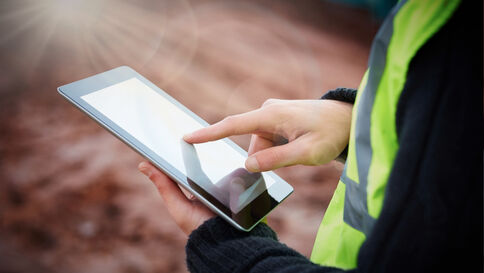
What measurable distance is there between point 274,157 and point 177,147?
10.5 inches

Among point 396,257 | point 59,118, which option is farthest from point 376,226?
point 59,118

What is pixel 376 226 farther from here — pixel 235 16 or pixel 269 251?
pixel 235 16

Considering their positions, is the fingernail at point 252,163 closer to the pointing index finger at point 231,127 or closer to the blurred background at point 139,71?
the pointing index finger at point 231,127

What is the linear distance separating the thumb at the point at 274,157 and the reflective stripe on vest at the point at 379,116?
229 millimetres

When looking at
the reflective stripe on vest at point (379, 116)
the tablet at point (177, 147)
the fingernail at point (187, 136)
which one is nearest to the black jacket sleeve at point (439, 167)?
the reflective stripe on vest at point (379, 116)

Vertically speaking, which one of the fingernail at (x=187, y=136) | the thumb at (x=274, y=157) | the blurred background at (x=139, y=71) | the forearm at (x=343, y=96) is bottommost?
the blurred background at (x=139, y=71)

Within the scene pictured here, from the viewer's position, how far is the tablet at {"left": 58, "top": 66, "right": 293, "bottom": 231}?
2.89 ft

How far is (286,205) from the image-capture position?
210 centimetres

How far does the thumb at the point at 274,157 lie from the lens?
87 centimetres

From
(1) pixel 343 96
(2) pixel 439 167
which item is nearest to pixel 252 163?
(1) pixel 343 96

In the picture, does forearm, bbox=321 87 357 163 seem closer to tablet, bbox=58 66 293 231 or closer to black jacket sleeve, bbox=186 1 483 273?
tablet, bbox=58 66 293 231

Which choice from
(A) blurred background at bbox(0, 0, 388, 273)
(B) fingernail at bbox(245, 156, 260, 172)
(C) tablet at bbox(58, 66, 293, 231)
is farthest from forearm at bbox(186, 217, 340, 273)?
(A) blurred background at bbox(0, 0, 388, 273)

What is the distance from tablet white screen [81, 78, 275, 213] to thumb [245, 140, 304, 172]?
95 mm

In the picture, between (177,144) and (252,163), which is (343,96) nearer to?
(252,163)
